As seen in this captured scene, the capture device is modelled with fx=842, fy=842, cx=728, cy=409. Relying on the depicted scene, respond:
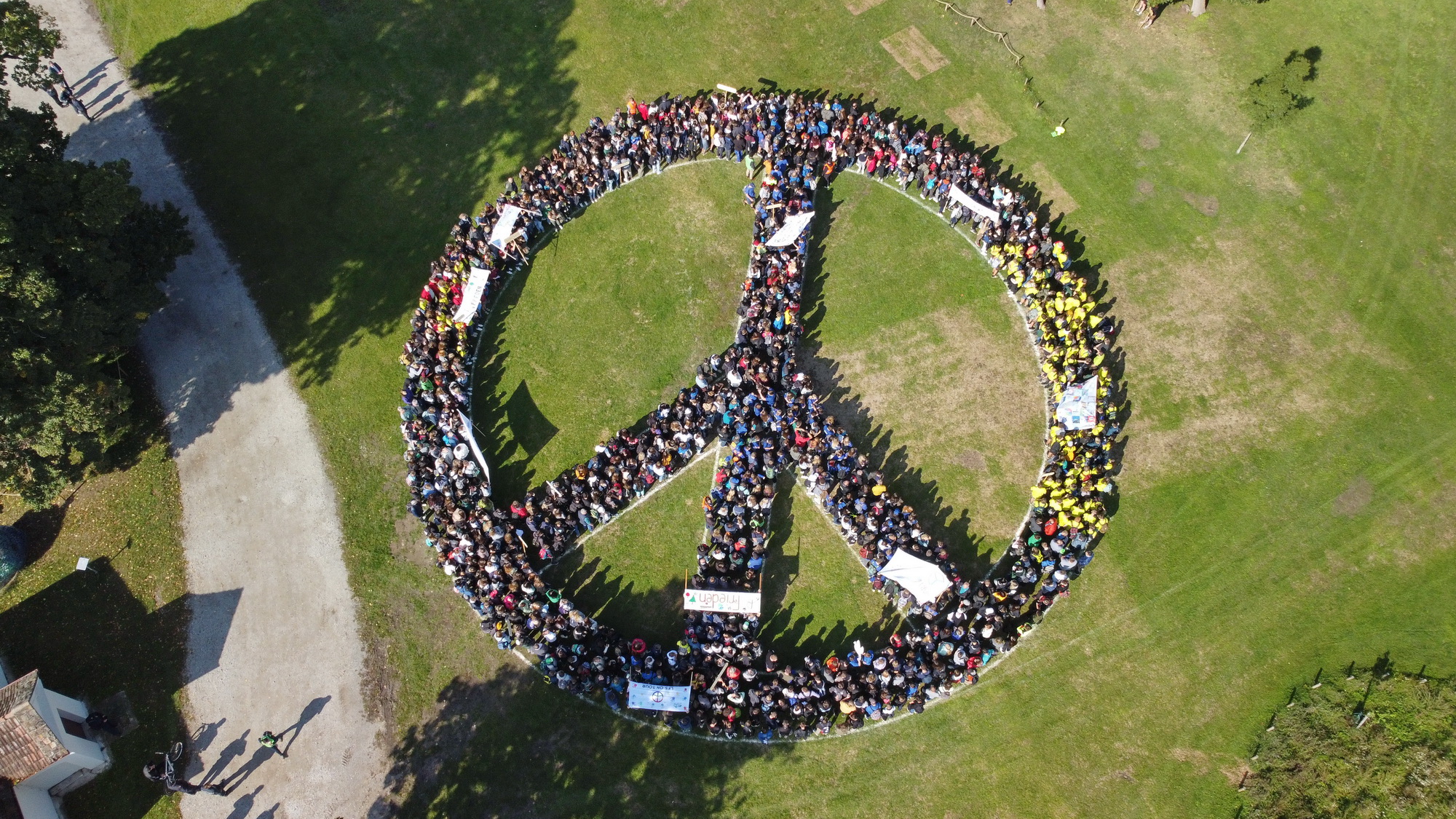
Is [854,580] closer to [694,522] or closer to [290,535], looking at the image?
[694,522]

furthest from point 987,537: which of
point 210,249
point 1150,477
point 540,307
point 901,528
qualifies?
point 210,249

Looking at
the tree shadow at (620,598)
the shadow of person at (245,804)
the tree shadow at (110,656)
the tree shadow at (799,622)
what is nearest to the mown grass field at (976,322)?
the tree shadow at (620,598)

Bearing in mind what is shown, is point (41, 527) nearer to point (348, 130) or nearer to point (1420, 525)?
point (348, 130)

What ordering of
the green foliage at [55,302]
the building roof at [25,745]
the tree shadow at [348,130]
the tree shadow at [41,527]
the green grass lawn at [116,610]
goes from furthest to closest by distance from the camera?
the tree shadow at [348,130]
the tree shadow at [41,527]
the green grass lawn at [116,610]
the green foliage at [55,302]
the building roof at [25,745]

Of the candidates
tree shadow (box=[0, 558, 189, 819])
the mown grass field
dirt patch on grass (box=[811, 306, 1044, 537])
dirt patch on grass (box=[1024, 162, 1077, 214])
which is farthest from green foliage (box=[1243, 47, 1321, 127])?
tree shadow (box=[0, 558, 189, 819])

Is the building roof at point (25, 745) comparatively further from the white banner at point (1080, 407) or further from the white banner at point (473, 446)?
the white banner at point (1080, 407)

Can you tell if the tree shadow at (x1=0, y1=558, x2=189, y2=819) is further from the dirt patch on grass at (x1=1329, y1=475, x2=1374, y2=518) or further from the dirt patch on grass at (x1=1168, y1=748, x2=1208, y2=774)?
the dirt patch on grass at (x1=1329, y1=475, x2=1374, y2=518)
